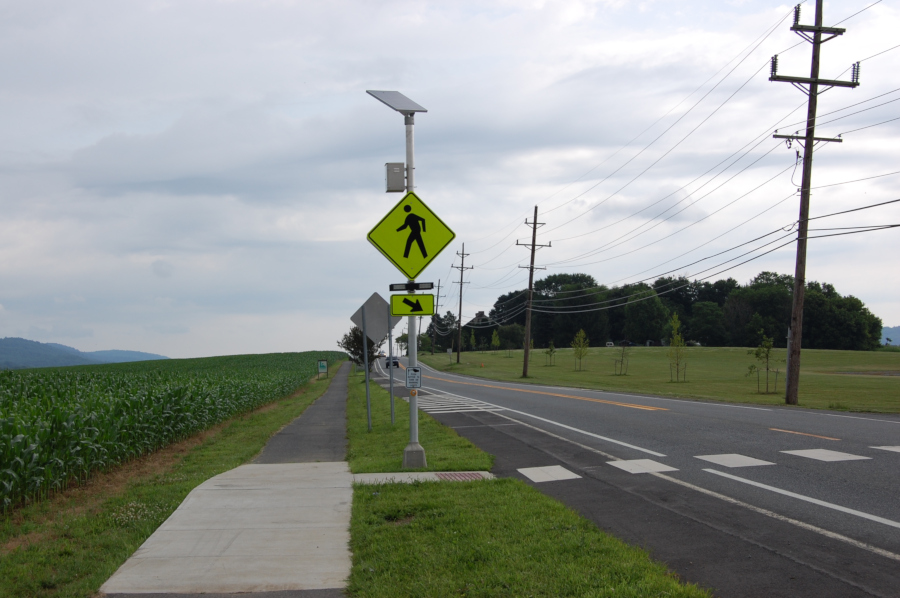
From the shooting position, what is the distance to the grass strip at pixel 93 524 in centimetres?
530

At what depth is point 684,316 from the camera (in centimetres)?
13750

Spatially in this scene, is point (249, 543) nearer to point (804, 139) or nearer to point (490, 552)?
point (490, 552)

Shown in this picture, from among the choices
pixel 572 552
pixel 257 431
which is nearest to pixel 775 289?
pixel 257 431

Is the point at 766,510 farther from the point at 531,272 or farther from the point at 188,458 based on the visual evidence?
the point at 531,272

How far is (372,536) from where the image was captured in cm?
605

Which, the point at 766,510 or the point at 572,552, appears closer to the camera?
the point at 572,552

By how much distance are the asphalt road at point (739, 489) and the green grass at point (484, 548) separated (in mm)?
432

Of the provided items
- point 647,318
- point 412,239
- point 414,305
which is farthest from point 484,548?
point 647,318

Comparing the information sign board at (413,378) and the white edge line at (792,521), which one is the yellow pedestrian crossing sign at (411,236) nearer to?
the information sign board at (413,378)

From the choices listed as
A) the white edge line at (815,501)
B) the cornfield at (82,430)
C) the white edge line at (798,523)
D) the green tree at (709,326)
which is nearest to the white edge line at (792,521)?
the white edge line at (798,523)

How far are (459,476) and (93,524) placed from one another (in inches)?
166

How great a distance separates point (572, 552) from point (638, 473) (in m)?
3.74

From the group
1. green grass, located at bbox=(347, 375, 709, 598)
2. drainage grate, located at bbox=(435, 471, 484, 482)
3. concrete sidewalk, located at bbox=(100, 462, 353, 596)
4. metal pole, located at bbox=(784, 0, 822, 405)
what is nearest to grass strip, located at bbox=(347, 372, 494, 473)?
drainage grate, located at bbox=(435, 471, 484, 482)

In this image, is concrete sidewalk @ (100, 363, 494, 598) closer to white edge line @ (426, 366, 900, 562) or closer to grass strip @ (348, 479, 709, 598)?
grass strip @ (348, 479, 709, 598)
